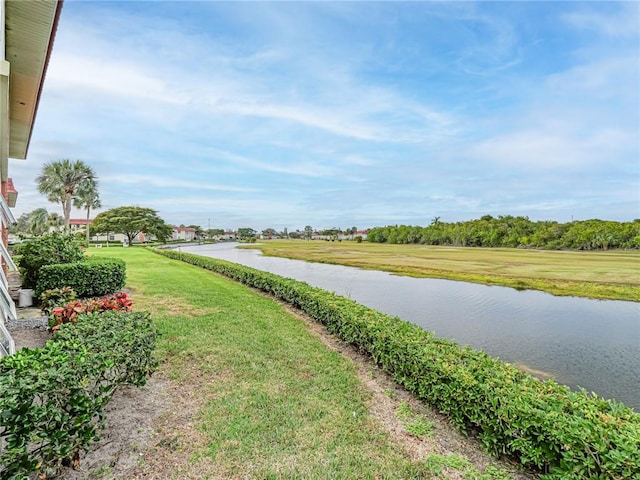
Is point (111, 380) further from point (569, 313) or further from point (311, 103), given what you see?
point (311, 103)

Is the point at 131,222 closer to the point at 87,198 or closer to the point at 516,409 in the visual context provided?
the point at 87,198

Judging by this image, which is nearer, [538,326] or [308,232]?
[538,326]

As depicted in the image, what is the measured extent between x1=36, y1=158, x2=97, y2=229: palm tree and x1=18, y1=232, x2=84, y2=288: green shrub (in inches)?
1178

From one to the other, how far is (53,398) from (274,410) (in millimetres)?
2176

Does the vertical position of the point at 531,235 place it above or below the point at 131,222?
below

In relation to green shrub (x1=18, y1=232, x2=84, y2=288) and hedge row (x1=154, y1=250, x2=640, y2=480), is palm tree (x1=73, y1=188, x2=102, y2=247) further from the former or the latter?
hedge row (x1=154, y1=250, x2=640, y2=480)

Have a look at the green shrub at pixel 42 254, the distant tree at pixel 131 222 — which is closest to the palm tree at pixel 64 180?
the distant tree at pixel 131 222

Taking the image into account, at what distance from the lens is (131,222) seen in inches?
2202

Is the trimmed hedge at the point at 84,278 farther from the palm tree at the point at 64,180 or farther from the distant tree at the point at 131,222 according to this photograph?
the distant tree at the point at 131,222

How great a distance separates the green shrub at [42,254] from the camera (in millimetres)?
8875

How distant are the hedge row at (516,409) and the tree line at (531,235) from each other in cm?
4703

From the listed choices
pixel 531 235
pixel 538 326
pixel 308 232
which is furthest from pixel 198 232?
pixel 538 326

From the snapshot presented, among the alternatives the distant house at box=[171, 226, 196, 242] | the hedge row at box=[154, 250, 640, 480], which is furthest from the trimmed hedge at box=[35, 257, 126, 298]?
the distant house at box=[171, 226, 196, 242]

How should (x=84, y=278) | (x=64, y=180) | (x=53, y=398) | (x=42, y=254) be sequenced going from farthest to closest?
(x=64, y=180)
(x=42, y=254)
(x=84, y=278)
(x=53, y=398)
